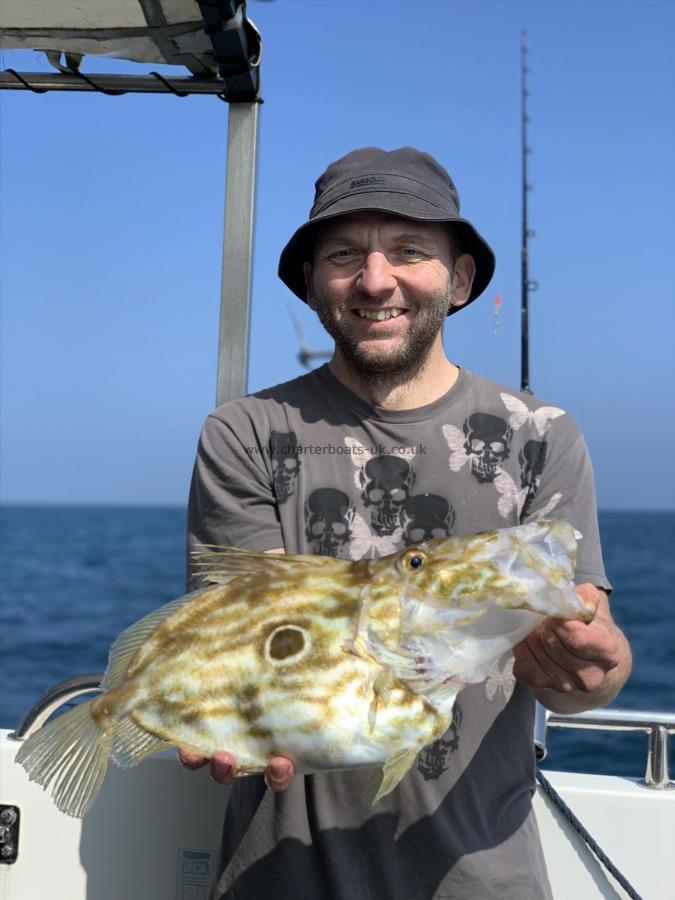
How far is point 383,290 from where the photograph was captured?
2869 mm

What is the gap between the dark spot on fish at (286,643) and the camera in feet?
7.31

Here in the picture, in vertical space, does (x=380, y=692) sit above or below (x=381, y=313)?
below

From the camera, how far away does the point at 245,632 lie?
→ 2307mm

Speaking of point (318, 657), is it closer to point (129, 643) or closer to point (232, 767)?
point (232, 767)

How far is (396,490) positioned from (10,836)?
7.40ft

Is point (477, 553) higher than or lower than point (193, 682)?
higher

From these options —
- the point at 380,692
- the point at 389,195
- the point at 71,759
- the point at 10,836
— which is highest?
the point at 389,195

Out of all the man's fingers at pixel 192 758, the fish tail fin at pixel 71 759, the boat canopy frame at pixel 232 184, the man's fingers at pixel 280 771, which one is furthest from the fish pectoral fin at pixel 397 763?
the boat canopy frame at pixel 232 184

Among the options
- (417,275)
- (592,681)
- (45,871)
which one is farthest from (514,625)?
(45,871)

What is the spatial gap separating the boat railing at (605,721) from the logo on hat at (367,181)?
6.67 ft

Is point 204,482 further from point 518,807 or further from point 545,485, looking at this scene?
point 518,807

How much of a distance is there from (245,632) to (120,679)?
36cm

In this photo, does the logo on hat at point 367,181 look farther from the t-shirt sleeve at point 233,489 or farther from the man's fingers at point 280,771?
the man's fingers at point 280,771

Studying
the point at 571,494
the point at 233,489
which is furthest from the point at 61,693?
the point at 571,494
